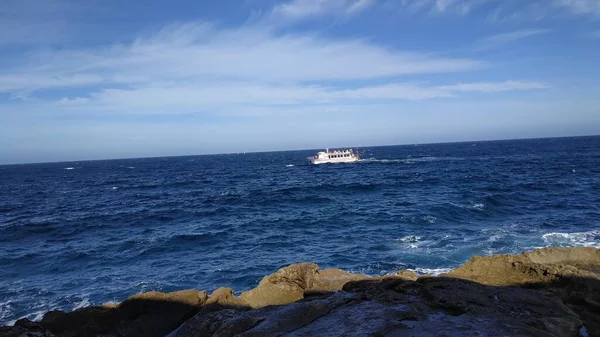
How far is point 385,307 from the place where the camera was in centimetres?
651

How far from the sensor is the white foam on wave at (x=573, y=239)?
1828cm

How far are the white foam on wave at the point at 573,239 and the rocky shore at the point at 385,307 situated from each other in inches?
360

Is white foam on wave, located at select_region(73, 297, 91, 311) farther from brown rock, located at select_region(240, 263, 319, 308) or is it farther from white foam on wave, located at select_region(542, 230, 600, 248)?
white foam on wave, located at select_region(542, 230, 600, 248)

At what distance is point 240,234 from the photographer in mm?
25125

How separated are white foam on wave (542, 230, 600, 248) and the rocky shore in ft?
30.0

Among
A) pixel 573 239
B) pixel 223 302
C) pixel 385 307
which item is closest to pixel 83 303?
pixel 223 302

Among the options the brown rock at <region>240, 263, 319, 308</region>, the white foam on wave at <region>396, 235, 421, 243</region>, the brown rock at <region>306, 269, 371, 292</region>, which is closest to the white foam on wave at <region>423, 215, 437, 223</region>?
the white foam on wave at <region>396, 235, 421, 243</region>

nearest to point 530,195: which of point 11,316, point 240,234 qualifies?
point 240,234

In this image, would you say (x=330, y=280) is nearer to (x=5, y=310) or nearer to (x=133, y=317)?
(x=133, y=317)

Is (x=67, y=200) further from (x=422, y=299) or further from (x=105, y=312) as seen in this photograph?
(x=422, y=299)

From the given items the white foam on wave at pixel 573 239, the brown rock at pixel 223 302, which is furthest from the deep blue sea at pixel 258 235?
the brown rock at pixel 223 302

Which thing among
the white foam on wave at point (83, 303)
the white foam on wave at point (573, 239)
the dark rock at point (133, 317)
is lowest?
the white foam on wave at point (83, 303)

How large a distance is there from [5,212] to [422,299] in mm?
46915

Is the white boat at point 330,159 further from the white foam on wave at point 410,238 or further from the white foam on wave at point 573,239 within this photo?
the white foam on wave at point 573,239
